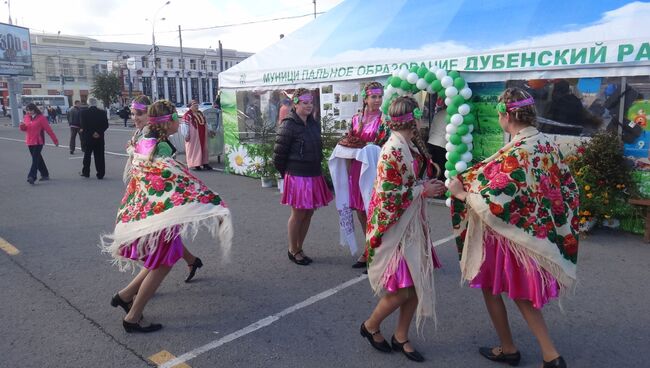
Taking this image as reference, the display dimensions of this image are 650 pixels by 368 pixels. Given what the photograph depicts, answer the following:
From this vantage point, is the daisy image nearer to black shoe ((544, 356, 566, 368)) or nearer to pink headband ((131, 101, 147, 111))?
pink headband ((131, 101, 147, 111))

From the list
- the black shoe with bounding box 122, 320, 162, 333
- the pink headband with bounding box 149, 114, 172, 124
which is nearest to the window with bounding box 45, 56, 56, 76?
the pink headband with bounding box 149, 114, 172, 124

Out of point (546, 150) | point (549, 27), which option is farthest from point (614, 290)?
point (549, 27)

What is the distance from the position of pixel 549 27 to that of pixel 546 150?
4.54 m

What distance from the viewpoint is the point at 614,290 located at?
4.19m

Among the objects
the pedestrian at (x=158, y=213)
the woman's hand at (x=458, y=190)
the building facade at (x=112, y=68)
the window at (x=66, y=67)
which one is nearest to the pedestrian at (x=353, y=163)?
the pedestrian at (x=158, y=213)

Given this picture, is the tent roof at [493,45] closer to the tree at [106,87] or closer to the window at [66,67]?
the tree at [106,87]

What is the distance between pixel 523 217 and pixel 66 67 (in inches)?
2979

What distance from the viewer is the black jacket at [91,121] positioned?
10.6 meters

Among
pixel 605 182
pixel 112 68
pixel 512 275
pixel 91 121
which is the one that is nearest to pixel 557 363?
pixel 512 275

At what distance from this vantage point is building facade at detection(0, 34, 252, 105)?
64.0 meters

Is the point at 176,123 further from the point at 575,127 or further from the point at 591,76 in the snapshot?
the point at 575,127

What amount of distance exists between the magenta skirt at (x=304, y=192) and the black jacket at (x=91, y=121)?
7.42m

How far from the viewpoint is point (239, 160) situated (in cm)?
1087

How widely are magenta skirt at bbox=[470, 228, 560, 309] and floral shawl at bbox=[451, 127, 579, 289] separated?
47 millimetres
